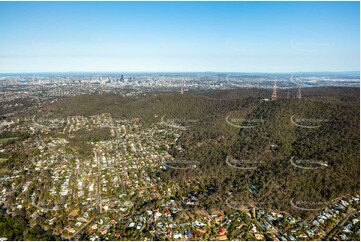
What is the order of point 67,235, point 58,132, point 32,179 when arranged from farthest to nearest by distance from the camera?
point 58,132, point 32,179, point 67,235

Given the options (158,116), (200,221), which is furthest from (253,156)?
(158,116)

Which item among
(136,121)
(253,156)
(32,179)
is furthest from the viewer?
(136,121)

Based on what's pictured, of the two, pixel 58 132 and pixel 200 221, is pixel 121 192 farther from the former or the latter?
pixel 58 132

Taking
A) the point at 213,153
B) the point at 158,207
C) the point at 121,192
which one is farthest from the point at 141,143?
the point at 158,207

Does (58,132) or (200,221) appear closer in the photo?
(200,221)

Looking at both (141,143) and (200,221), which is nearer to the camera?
(200,221)

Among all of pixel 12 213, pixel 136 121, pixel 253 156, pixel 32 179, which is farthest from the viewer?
pixel 136 121

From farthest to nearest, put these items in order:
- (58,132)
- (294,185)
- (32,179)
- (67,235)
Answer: (58,132) → (32,179) → (294,185) → (67,235)

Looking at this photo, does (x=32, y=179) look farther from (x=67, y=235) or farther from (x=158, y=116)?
(x=158, y=116)
